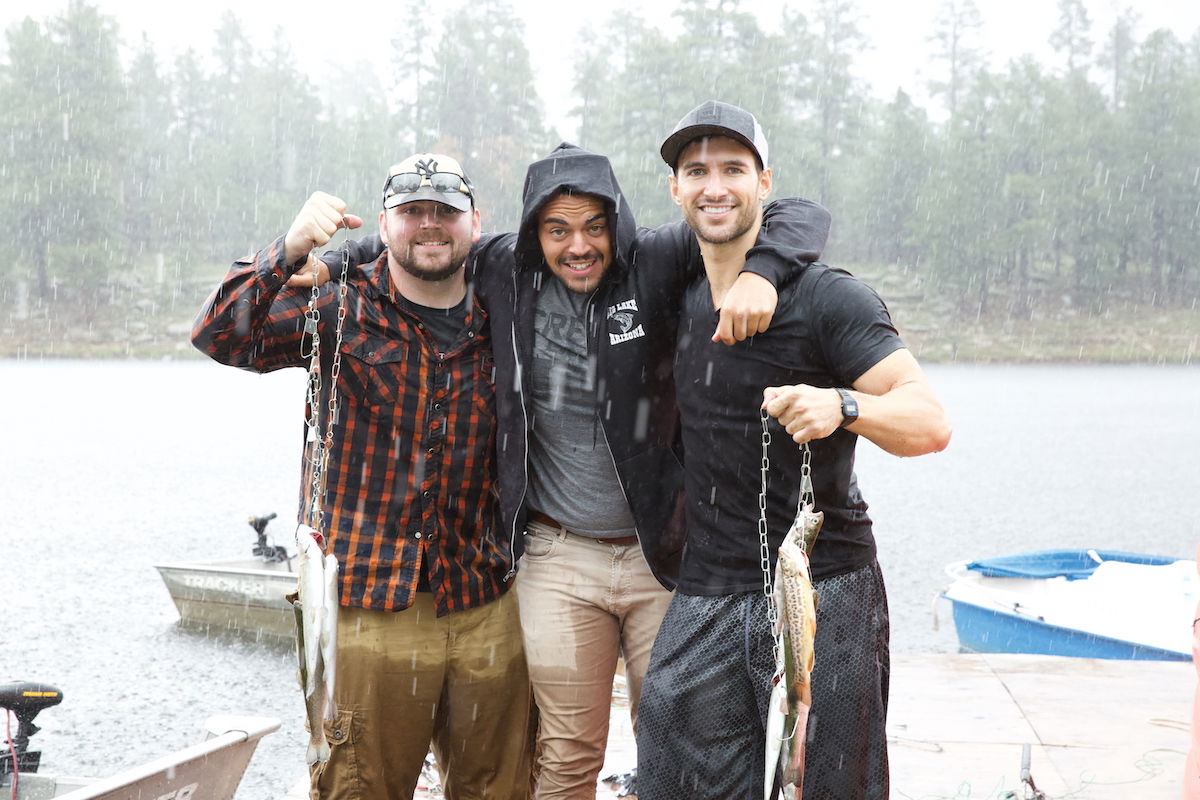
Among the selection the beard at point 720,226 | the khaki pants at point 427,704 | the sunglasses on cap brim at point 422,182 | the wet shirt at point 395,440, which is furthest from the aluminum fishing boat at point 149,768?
the beard at point 720,226

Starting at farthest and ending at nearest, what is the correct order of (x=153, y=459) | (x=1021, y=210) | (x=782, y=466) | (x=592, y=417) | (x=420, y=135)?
(x=420, y=135), (x=1021, y=210), (x=153, y=459), (x=592, y=417), (x=782, y=466)

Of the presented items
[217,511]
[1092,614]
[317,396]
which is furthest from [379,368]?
[217,511]

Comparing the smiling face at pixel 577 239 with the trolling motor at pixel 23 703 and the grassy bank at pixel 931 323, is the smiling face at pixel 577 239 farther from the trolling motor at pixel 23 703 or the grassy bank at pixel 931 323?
the grassy bank at pixel 931 323

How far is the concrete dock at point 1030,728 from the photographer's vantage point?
502cm

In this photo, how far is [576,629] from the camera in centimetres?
359

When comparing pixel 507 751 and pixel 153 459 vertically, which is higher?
pixel 507 751

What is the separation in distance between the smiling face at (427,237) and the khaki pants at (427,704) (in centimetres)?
103

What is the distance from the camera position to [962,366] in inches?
1967

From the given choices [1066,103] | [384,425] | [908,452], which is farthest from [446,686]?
[1066,103]

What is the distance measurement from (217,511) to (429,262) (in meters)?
18.1

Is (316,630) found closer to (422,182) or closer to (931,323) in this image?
(422,182)

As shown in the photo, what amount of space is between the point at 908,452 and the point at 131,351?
51033 mm

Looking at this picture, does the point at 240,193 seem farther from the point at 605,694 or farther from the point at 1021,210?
the point at 605,694

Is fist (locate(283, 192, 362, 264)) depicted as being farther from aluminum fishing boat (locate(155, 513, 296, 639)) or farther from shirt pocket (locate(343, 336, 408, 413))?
aluminum fishing boat (locate(155, 513, 296, 639))
